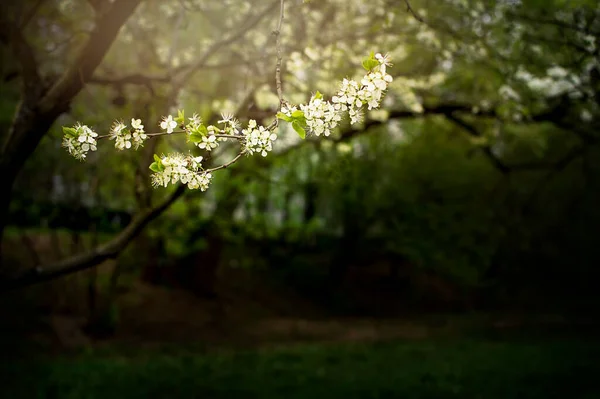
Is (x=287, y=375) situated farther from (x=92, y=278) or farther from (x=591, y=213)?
(x=591, y=213)

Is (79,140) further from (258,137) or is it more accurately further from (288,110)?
(288,110)

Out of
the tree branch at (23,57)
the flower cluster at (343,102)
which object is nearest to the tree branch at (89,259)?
the tree branch at (23,57)

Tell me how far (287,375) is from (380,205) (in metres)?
12.3

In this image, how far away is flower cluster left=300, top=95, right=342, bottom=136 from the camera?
3.18 metres

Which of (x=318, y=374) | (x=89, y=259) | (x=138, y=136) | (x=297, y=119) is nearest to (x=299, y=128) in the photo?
(x=297, y=119)

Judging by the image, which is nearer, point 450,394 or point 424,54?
point 450,394

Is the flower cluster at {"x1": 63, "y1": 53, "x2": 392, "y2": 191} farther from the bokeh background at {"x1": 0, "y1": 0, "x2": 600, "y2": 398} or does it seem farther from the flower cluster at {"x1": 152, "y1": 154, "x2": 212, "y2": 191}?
the bokeh background at {"x1": 0, "y1": 0, "x2": 600, "y2": 398}

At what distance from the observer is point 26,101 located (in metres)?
5.86

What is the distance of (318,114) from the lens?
3195 millimetres

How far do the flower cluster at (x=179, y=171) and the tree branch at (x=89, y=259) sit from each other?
9.41 ft

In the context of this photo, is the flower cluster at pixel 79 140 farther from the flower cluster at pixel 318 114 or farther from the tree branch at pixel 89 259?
the tree branch at pixel 89 259

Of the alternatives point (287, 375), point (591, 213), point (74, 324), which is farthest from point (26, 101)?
point (591, 213)

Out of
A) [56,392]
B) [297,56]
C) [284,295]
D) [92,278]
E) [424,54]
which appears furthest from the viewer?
[284,295]

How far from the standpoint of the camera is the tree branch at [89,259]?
20.2 ft
